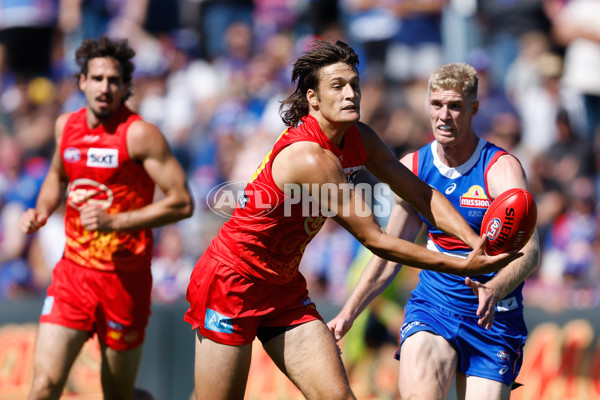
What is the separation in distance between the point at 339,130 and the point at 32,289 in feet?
21.8

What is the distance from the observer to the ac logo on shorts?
502cm

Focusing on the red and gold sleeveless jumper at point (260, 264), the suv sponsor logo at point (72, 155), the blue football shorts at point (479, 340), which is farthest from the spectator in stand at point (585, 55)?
the suv sponsor logo at point (72, 155)

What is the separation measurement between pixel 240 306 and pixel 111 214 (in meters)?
1.53

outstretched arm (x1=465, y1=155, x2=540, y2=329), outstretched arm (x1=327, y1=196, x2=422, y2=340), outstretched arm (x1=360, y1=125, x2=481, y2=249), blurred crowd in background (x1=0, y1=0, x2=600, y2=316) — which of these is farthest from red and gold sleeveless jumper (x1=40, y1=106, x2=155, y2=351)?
blurred crowd in background (x1=0, y1=0, x2=600, y2=316)

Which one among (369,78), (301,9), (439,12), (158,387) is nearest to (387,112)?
(369,78)

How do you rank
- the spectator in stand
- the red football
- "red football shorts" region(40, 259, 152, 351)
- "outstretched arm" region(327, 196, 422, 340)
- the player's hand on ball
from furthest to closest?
the spectator in stand < "red football shorts" region(40, 259, 152, 351) < "outstretched arm" region(327, 196, 422, 340) < the red football < the player's hand on ball

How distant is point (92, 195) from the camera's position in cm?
630

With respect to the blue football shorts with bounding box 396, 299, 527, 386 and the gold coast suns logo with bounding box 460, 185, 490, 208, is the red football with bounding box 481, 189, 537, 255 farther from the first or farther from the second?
the blue football shorts with bounding box 396, 299, 527, 386

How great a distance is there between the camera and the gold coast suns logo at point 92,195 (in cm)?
629

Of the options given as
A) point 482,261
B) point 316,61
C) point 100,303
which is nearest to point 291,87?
point 100,303

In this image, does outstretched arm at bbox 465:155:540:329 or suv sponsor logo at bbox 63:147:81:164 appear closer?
outstretched arm at bbox 465:155:540:329

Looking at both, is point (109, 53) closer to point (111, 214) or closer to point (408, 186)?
point (111, 214)

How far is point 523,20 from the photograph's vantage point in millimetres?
11367

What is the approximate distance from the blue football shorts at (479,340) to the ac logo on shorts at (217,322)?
1.16 m
